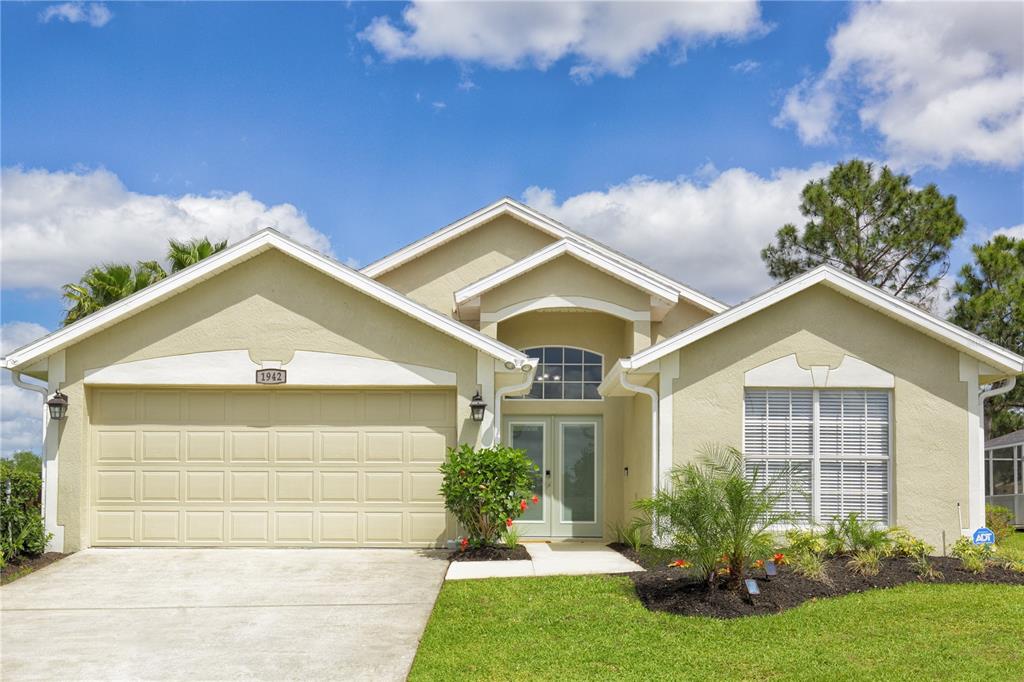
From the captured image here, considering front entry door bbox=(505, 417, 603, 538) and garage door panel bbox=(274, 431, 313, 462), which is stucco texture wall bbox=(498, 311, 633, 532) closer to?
front entry door bbox=(505, 417, 603, 538)

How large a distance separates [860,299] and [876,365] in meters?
0.99

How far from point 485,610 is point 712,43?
9804 millimetres

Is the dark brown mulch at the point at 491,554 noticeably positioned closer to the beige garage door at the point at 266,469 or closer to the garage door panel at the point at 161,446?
the beige garage door at the point at 266,469

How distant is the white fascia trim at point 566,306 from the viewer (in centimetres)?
1553

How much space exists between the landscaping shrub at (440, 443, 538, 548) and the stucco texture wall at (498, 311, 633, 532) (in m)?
3.42

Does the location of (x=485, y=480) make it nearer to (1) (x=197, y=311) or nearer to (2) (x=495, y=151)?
(1) (x=197, y=311)

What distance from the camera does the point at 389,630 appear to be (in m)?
8.88

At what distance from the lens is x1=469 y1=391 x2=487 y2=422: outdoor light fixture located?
1323 centimetres

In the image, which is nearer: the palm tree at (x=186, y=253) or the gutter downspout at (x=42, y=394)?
the gutter downspout at (x=42, y=394)

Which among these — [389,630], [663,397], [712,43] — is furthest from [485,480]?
[712,43]

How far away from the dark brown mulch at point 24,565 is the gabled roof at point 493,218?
704cm

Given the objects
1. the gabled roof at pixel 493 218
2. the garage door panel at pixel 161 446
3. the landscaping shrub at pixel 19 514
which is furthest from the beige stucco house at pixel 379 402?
the gabled roof at pixel 493 218

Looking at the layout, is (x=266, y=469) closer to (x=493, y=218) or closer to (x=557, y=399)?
(x=557, y=399)

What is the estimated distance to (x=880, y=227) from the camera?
2847 centimetres
